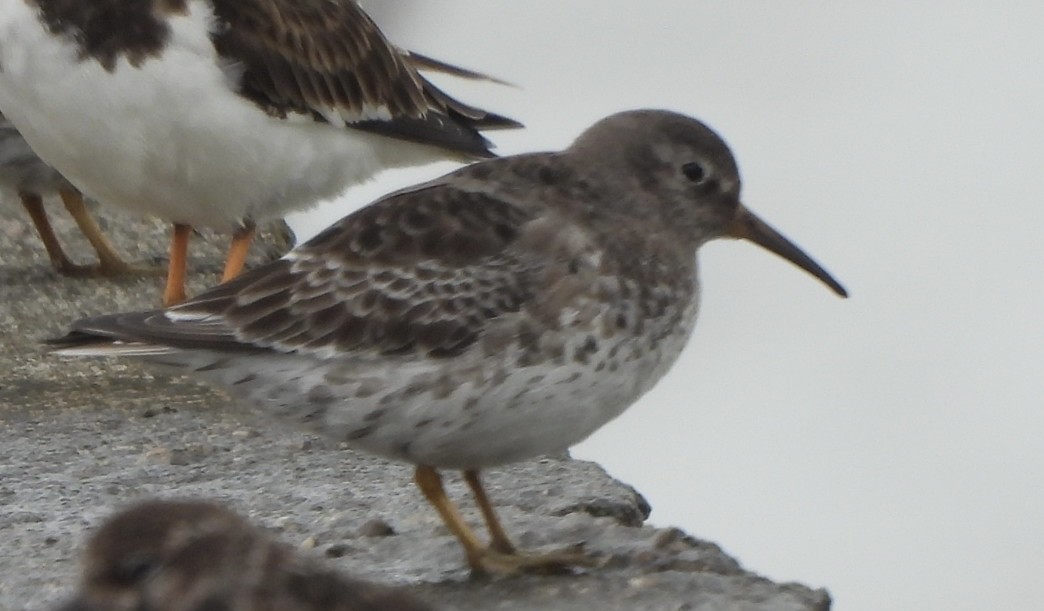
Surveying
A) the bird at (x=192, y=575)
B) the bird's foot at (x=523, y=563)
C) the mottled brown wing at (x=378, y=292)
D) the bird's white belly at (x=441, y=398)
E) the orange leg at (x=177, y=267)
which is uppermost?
the orange leg at (x=177, y=267)

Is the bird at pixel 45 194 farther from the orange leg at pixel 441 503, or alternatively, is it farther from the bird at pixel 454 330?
the orange leg at pixel 441 503

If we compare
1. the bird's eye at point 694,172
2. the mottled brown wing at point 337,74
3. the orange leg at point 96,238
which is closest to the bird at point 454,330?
the bird's eye at point 694,172

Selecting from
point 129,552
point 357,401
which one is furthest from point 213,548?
point 357,401

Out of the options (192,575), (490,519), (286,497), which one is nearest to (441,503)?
(490,519)

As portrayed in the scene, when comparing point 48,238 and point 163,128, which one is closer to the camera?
point 163,128

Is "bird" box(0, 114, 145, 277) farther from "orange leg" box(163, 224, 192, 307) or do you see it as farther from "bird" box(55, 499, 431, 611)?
"bird" box(55, 499, 431, 611)

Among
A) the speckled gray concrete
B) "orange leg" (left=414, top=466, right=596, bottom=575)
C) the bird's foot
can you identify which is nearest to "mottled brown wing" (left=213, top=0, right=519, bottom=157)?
the speckled gray concrete

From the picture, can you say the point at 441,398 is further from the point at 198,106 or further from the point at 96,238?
the point at 96,238
